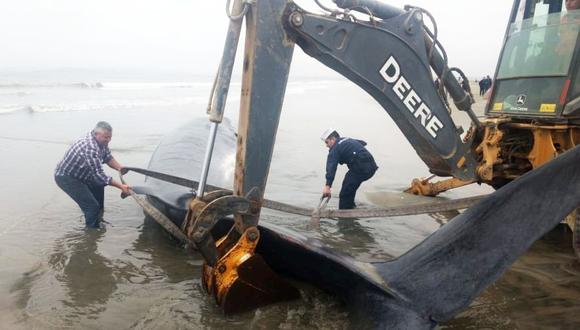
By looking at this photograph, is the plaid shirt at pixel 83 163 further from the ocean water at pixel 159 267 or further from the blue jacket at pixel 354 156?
the blue jacket at pixel 354 156

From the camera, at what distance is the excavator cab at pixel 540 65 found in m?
4.97

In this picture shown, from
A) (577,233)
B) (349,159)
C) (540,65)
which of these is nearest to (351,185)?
(349,159)

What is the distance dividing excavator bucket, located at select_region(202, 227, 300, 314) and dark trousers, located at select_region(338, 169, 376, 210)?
328 centimetres

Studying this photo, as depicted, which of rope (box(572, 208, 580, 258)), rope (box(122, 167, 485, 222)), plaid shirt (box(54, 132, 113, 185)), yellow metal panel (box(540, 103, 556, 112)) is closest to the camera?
rope (box(122, 167, 485, 222))

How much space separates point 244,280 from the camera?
3.51 metres

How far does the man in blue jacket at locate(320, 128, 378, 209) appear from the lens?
6.61 metres

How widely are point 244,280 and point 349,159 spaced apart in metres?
3.58

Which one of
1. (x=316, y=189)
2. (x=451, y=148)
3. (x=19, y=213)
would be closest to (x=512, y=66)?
(x=451, y=148)

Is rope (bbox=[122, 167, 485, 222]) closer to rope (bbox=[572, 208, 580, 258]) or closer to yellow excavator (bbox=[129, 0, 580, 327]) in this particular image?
yellow excavator (bbox=[129, 0, 580, 327])

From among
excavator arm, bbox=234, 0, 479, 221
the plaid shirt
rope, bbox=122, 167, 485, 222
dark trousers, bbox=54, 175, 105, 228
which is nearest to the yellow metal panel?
excavator arm, bbox=234, 0, 479, 221

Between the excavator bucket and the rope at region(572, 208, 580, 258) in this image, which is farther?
the rope at region(572, 208, 580, 258)

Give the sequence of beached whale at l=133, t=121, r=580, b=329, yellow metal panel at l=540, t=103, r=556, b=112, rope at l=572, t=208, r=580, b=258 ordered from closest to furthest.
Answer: beached whale at l=133, t=121, r=580, b=329, rope at l=572, t=208, r=580, b=258, yellow metal panel at l=540, t=103, r=556, b=112

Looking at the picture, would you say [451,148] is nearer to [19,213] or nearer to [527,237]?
[527,237]

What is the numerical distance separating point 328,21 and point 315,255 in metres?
1.76
